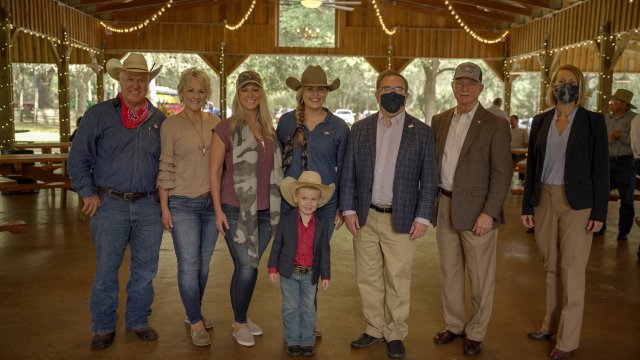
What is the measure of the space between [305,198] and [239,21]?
15.6m

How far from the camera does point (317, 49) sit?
17938 mm

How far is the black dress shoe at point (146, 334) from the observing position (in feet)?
12.0

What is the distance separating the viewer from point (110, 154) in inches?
135

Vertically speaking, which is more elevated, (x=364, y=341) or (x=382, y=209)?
(x=382, y=209)

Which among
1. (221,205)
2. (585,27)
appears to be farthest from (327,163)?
(585,27)

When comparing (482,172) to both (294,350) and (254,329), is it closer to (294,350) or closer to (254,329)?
(294,350)

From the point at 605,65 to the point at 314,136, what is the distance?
30.0 feet

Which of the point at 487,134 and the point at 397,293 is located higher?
the point at 487,134

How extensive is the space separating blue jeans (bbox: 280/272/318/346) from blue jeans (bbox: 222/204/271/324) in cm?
21

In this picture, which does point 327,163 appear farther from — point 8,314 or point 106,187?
point 8,314

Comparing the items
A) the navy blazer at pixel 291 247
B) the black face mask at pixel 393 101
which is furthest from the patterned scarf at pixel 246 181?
the black face mask at pixel 393 101

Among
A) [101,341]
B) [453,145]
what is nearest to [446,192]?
[453,145]

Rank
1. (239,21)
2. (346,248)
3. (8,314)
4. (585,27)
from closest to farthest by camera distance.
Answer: (8,314) < (346,248) < (585,27) < (239,21)

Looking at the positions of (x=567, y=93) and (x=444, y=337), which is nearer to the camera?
(x=567, y=93)
